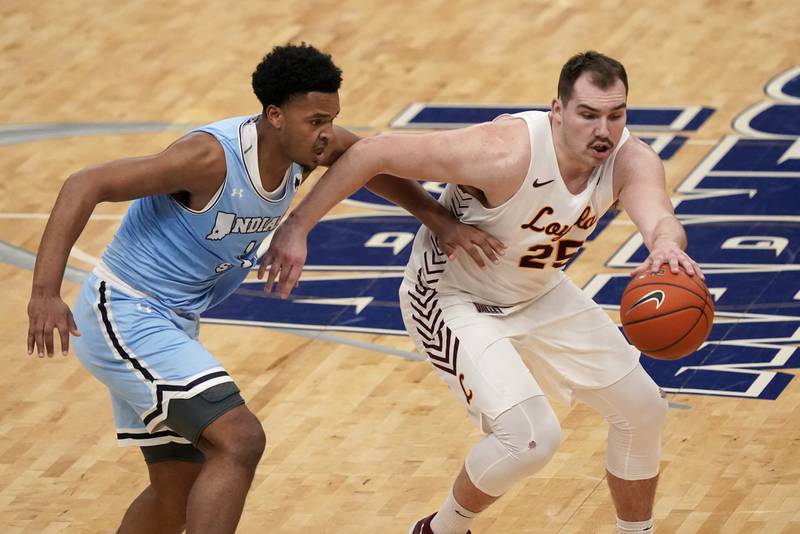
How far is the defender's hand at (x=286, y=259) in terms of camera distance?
544cm

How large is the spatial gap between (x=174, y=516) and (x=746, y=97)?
6.28m

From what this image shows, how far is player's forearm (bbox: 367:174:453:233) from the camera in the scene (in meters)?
5.98

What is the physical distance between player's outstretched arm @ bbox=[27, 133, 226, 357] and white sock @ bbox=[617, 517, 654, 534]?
222 centimetres

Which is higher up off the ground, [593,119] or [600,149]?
[593,119]

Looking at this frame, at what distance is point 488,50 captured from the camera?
465 inches

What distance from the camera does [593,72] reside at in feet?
18.2

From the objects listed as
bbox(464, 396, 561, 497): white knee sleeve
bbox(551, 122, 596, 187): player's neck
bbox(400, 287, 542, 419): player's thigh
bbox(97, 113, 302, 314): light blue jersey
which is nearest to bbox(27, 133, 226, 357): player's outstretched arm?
bbox(97, 113, 302, 314): light blue jersey

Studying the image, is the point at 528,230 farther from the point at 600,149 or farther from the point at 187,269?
the point at 187,269

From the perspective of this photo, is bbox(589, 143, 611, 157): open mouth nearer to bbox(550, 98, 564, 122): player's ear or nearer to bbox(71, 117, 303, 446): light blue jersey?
bbox(550, 98, 564, 122): player's ear

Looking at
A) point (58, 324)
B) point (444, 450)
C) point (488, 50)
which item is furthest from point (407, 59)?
point (58, 324)

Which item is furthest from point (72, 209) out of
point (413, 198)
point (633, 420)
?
point (633, 420)

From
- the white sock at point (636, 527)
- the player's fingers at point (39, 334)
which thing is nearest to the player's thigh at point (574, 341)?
the white sock at point (636, 527)

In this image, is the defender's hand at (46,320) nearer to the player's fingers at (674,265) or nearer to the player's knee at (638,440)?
the player's fingers at (674,265)

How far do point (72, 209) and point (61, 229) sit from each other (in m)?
0.08
